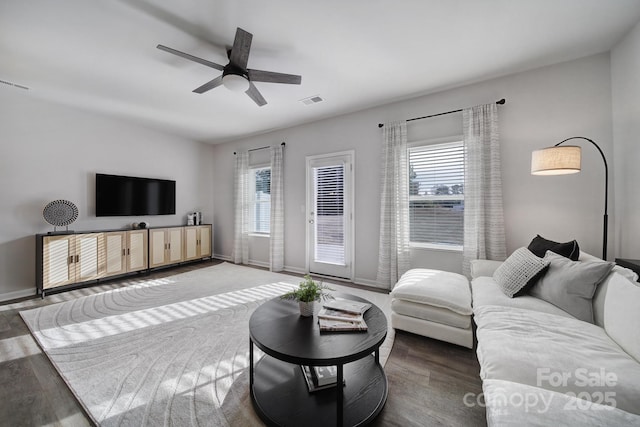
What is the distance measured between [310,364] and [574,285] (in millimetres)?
1828

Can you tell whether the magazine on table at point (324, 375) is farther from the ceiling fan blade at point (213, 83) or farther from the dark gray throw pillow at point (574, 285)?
the ceiling fan blade at point (213, 83)

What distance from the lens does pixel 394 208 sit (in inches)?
133

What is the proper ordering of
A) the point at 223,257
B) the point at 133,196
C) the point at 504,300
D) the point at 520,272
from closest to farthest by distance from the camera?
the point at 504,300 → the point at 520,272 → the point at 133,196 → the point at 223,257

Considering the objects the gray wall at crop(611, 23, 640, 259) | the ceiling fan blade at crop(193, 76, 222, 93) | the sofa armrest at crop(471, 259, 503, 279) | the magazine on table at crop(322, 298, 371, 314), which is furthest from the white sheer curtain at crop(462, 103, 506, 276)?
the ceiling fan blade at crop(193, 76, 222, 93)

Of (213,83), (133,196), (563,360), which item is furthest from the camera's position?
(133,196)

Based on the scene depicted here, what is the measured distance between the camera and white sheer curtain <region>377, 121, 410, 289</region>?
10.9 ft

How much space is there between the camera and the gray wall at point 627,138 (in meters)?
2.06

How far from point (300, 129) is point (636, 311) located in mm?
4233

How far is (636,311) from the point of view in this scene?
119 cm

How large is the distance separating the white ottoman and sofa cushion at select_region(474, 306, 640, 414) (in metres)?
0.41

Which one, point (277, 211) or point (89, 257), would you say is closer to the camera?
point (89, 257)

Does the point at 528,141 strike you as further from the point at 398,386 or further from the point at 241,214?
the point at 241,214

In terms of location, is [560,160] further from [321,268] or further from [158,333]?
[158,333]

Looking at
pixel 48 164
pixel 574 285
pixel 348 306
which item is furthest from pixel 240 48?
pixel 48 164
